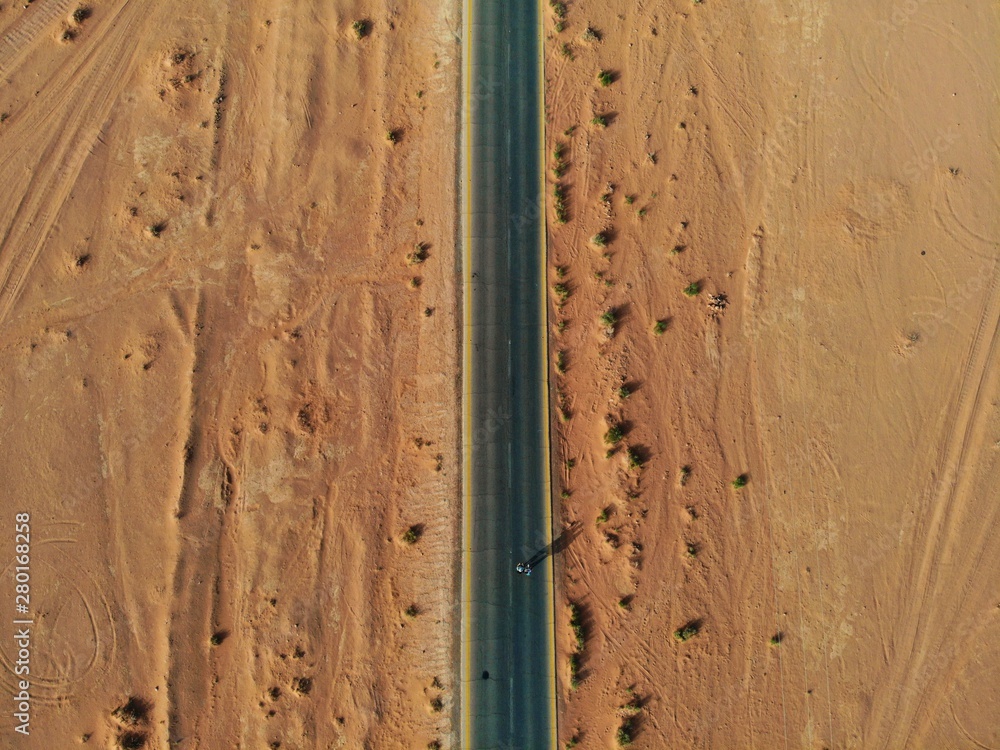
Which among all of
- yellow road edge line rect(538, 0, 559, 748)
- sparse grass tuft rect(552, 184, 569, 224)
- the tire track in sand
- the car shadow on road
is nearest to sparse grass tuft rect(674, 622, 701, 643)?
yellow road edge line rect(538, 0, 559, 748)

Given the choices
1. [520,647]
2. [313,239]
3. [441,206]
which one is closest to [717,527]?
[520,647]

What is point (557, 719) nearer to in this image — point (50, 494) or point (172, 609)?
point (172, 609)

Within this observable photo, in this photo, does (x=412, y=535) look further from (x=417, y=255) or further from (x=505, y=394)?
(x=417, y=255)

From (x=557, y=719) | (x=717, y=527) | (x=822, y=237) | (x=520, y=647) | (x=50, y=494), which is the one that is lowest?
(x=557, y=719)

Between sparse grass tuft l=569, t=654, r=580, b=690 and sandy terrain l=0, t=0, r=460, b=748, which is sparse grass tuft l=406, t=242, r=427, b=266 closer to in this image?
sandy terrain l=0, t=0, r=460, b=748

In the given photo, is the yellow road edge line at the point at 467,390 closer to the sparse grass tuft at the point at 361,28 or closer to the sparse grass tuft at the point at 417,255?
the sparse grass tuft at the point at 417,255
